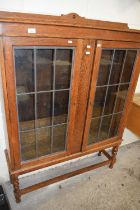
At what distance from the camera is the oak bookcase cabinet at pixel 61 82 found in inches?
41.0

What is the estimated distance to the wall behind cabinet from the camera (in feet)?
4.35

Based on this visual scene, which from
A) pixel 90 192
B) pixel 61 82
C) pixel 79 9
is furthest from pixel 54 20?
pixel 90 192

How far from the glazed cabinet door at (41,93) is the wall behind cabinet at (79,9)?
0.91 ft

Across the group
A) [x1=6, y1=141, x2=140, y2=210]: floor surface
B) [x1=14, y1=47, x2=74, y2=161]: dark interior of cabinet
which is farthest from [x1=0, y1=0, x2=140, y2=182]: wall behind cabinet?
[x1=6, y1=141, x2=140, y2=210]: floor surface

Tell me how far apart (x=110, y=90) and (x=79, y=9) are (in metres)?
0.78

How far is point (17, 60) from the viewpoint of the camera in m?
1.09

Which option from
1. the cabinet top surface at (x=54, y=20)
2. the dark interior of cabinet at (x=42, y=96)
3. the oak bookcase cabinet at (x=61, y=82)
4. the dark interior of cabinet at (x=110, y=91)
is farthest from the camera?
the dark interior of cabinet at (x=110, y=91)

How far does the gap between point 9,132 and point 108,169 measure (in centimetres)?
152

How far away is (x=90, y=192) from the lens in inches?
74.3

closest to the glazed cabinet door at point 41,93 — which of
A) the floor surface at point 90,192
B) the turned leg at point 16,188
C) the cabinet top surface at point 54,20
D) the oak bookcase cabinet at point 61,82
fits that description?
the oak bookcase cabinet at point 61,82

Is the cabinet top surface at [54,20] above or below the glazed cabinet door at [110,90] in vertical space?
above

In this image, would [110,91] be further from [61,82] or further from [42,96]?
[42,96]

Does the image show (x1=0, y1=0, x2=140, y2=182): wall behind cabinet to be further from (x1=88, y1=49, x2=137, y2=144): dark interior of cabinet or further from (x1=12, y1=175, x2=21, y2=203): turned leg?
(x1=88, y1=49, x2=137, y2=144): dark interior of cabinet

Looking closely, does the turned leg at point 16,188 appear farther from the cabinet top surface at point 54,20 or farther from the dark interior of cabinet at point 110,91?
the cabinet top surface at point 54,20
